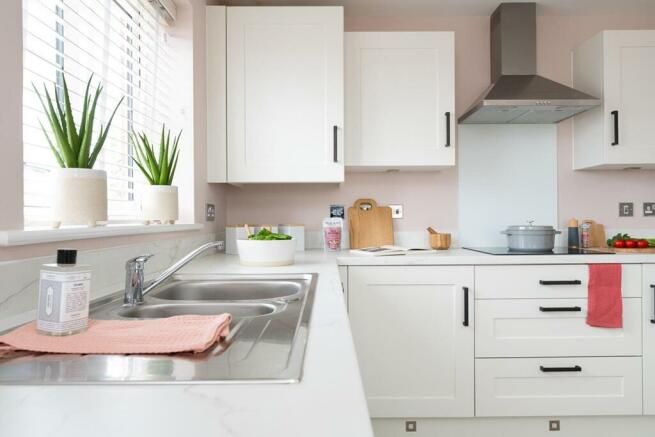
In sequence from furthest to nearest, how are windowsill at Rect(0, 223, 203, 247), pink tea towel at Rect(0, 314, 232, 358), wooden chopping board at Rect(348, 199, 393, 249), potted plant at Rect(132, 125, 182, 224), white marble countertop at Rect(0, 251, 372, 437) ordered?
wooden chopping board at Rect(348, 199, 393, 249)
potted plant at Rect(132, 125, 182, 224)
windowsill at Rect(0, 223, 203, 247)
pink tea towel at Rect(0, 314, 232, 358)
white marble countertop at Rect(0, 251, 372, 437)

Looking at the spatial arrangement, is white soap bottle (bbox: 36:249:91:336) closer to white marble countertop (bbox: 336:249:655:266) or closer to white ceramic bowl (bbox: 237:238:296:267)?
white ceramic bowl (bbox: 237:238:296:267)

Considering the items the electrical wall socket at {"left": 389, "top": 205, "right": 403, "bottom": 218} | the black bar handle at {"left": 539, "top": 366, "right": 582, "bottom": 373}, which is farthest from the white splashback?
the black bar handle at {"left": 539, "top": 366, "right": 582, "bottom": 373}

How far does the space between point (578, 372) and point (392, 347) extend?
35.0 inches

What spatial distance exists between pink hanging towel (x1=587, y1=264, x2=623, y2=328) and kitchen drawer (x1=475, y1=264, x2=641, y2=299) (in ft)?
0.11

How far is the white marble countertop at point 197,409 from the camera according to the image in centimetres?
49

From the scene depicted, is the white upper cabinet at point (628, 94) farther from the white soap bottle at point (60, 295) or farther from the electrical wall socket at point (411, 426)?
the white soap bottle at point (60, 295)

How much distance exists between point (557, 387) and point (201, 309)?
5.97 ft

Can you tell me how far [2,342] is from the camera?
2.48 feet

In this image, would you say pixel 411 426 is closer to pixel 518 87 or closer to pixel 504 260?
pixel 504 260

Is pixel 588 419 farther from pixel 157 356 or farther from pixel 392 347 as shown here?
pixel 157 356

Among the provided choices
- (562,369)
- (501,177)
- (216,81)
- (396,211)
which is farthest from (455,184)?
(216,81)

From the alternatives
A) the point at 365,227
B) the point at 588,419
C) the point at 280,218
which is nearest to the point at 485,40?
the point at 365,227

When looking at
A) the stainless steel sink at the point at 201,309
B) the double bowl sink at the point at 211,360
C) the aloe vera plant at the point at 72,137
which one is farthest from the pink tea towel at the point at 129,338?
the aloe vera plant at the point at 72,137

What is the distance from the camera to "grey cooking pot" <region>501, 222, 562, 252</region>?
7.73 ft
